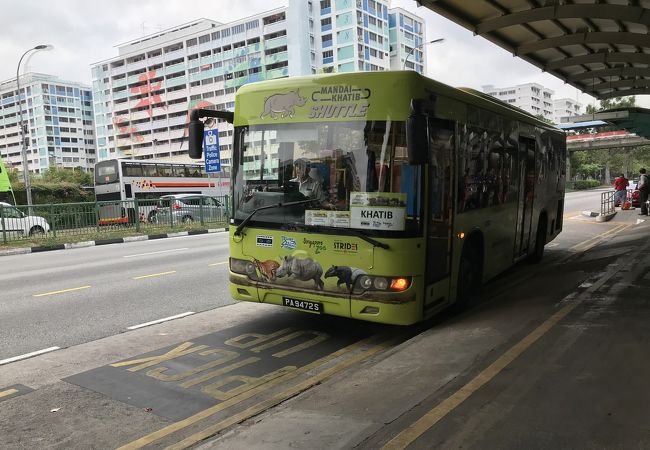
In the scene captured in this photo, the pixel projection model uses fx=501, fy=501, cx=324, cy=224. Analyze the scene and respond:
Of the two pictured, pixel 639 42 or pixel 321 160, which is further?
pixel 639 42

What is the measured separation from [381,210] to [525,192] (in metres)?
4.72

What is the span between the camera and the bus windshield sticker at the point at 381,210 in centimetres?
509

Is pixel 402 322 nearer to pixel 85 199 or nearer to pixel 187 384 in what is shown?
pixel 187 384

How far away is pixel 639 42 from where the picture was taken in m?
9.84

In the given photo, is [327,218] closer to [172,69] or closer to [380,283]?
[380,283]

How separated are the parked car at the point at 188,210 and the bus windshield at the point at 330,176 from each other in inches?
702

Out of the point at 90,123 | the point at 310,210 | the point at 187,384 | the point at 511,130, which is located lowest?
the point at 187,384

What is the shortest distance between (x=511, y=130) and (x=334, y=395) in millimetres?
5514

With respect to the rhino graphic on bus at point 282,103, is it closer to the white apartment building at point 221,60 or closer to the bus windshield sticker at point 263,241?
the bus windshield sticker at point 263,241

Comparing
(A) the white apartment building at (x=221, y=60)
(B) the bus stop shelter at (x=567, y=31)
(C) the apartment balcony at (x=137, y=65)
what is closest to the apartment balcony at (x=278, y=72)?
(A) the white apartment building at (x=221, y=60)

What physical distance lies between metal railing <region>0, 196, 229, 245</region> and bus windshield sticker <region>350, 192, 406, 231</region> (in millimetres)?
16465

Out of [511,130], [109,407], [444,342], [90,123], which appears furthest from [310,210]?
[90,123]

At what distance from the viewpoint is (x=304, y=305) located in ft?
18.2

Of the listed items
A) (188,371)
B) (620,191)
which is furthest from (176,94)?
(188,371)
